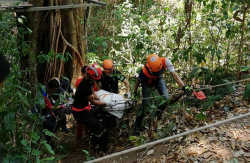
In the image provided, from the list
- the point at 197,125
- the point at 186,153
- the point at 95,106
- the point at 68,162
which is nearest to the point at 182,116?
the point at 197,125

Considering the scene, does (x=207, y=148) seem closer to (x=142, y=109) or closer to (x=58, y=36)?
(x=142, y=109)

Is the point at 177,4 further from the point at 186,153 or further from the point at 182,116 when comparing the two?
the point at 186,153

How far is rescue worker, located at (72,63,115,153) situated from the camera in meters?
4.47

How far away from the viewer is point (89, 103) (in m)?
4.92

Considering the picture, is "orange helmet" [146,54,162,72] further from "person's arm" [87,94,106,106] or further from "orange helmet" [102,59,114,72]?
"person's arm" [87,94,106,106]

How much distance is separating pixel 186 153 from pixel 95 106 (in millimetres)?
1803

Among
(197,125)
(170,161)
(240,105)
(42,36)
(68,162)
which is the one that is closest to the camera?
(170,161)

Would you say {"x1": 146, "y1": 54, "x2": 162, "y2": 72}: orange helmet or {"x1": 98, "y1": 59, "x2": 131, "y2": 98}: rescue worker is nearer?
{"x1": 146, "y1": 54, "x2": 162, "y2": 72}: orange helmet

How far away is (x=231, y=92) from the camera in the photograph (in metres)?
4.69

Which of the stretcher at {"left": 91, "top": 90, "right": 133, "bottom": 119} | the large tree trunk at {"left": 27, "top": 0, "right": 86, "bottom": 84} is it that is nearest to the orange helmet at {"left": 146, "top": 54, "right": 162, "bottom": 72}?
the stretcher at {"left": 91, "top": 90, "right": 133, "bottom": 119}

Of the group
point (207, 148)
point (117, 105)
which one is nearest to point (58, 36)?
point (117, 105)

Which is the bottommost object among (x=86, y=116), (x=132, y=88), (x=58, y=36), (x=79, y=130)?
(x=79, y=130)

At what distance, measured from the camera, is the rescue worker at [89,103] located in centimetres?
447

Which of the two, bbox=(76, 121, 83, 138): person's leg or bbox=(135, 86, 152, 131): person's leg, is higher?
bbox=(135, 86, 152, 131): person's leg
